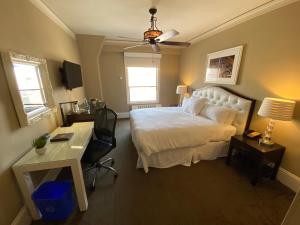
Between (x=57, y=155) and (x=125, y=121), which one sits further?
(x=125, y=121)

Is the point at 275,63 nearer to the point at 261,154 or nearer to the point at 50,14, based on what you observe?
the point at 261,154

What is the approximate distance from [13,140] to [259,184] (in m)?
3.13

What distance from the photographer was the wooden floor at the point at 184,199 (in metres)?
1.49

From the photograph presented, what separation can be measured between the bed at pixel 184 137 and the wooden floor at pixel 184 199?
0.19 m

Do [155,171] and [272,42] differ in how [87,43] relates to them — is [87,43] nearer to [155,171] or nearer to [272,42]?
[155,171]

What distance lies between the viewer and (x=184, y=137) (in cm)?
229

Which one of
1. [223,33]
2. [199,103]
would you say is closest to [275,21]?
[223,33]

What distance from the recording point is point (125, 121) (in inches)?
183

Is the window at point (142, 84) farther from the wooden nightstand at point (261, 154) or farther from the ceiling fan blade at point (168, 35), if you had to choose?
the wooden nightstand at point (261, 154)

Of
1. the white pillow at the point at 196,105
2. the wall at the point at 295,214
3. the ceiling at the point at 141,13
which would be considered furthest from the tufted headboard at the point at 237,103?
the wall at the point at 295,214

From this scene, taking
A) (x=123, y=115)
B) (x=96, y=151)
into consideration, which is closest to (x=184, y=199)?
(x=96, y=151)

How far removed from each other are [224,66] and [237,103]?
92 centimetres

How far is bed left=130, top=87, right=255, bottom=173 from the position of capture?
219 cm

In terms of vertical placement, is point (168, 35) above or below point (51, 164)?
above
